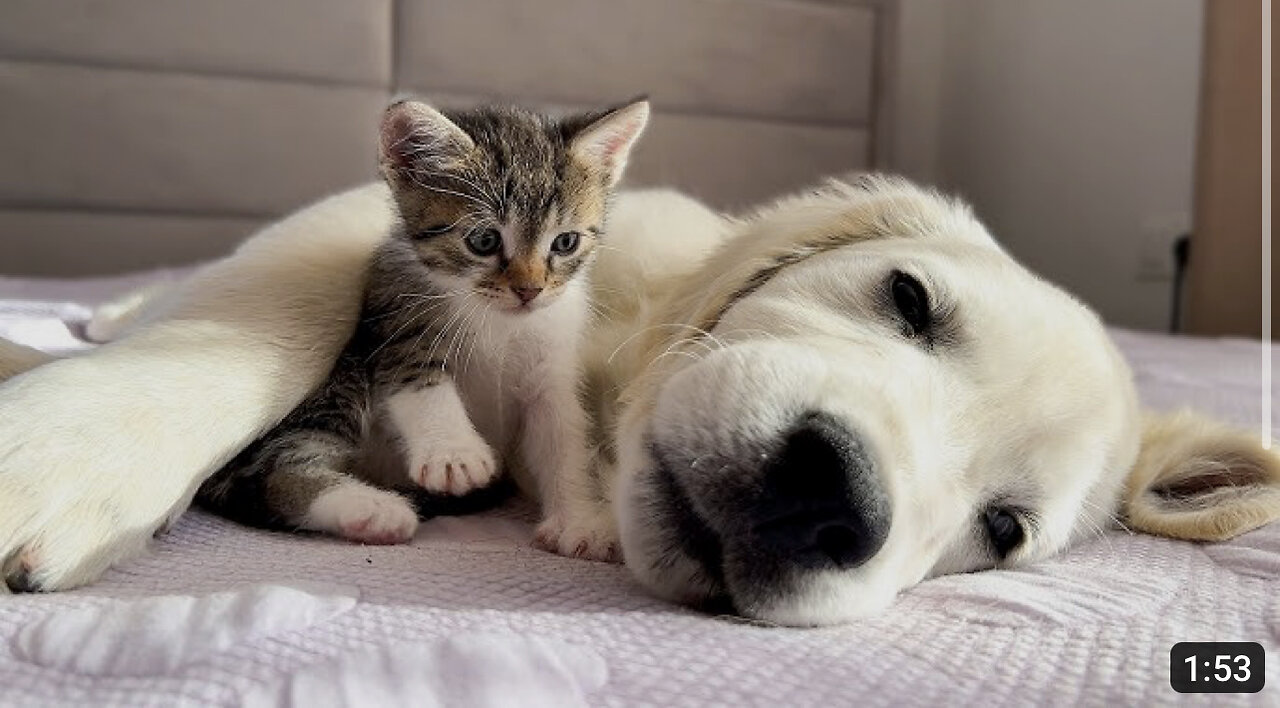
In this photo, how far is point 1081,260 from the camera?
4191 mm

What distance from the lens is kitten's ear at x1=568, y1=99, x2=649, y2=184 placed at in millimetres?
1388

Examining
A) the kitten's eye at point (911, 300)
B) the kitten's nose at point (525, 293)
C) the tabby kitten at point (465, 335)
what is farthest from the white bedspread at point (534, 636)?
the kitten's nose at point (525, 293)

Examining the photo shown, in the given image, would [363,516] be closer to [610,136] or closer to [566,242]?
[566,242]

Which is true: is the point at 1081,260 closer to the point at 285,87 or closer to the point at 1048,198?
the point at 1048,198

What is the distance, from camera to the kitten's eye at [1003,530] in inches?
41.8

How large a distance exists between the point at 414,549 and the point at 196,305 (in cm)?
40

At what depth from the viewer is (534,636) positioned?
721mm

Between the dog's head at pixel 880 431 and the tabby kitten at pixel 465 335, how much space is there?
148 mm

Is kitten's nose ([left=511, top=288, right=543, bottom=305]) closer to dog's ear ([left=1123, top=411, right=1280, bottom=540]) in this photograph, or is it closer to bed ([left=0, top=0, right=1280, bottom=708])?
bed ([left=0, top=0, right=1280, bottom=708])

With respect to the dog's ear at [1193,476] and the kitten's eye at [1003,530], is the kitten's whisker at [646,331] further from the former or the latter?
the dog's ear at [1193,476]

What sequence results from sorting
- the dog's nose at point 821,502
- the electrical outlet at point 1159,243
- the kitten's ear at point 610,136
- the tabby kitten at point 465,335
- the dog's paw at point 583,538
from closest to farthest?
the dog's nose at point 821,502, the dog's paw at point 583,538, the tabby kitten at point 465,335, the kitten's ear at point 610,136, the electrical outlet at point 1159,243
